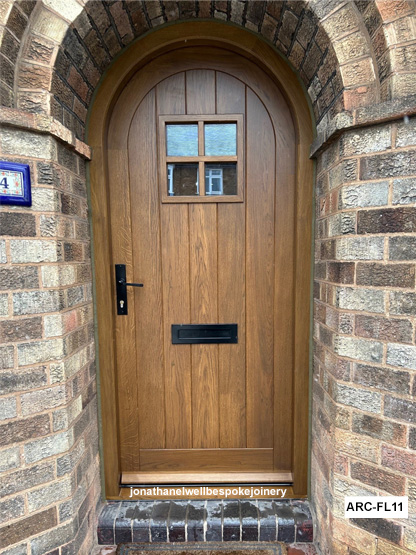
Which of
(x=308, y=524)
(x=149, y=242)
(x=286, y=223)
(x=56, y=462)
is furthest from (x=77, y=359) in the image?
(x=308, y=524)

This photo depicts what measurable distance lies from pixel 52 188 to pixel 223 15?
3.82 ft

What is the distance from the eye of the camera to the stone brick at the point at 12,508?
4.03 ft

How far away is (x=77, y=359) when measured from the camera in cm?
141

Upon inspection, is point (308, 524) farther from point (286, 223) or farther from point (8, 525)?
point (286, 223)

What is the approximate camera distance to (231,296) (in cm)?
166

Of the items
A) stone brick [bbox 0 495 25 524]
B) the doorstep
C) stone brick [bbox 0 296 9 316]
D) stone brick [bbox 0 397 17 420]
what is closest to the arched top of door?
stone brick [bbox 0 296 9 316]

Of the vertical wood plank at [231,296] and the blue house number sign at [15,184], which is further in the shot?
the vertical wood plank at [231,296]

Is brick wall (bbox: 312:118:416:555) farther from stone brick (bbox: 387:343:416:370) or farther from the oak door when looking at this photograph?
the oak door

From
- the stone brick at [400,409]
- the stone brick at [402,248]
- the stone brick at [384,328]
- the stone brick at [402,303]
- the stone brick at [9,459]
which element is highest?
the stone brick at [402,248]

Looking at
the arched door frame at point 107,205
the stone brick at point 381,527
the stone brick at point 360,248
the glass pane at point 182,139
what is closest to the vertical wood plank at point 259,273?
the arched door frame at point 107,205

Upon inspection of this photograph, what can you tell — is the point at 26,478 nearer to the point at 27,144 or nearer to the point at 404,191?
the point at 27,144

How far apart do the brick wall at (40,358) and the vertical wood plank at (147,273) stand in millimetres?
336

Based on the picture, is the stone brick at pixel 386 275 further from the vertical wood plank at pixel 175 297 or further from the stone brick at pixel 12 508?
the stone brick at pixel 12 508

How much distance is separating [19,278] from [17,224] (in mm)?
222
